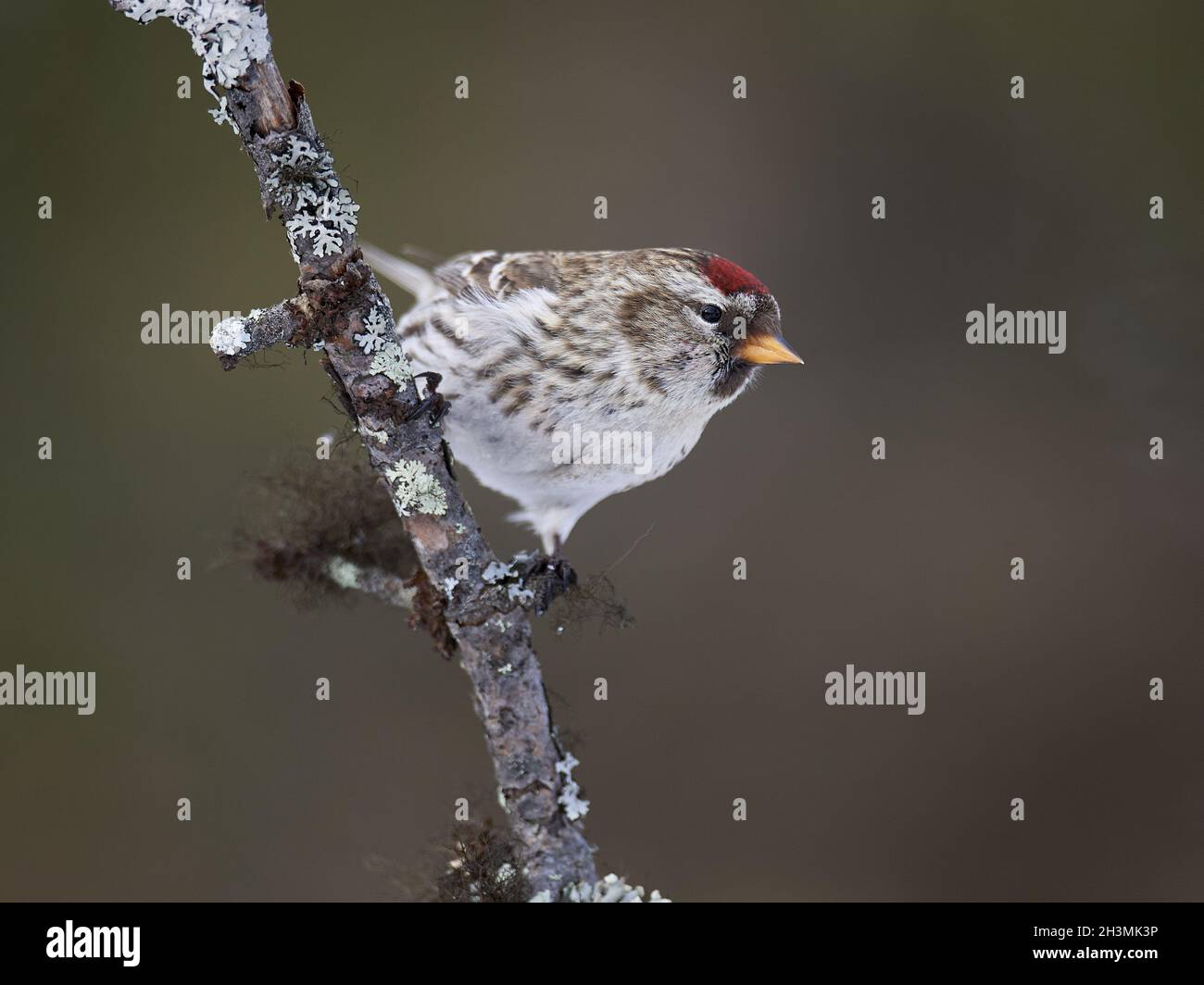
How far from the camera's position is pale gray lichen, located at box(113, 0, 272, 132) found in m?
1.51

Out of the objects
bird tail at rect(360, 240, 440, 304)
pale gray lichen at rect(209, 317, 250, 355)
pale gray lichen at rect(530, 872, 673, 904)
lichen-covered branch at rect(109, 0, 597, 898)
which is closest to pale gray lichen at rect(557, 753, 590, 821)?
lichen-covered branch at rect(109, 0, 597, 898)

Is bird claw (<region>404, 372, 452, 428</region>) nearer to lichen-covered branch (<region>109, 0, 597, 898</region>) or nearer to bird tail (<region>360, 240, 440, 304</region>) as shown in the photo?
lichen-covered branch (<region>109, 0, 597, 898</region>)

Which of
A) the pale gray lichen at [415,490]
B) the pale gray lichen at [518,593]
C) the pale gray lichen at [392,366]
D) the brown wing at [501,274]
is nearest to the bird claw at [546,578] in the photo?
the pale gray lichen at [518,593]

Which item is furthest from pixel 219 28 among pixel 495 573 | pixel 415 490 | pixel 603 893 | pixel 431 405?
pixel 603 893

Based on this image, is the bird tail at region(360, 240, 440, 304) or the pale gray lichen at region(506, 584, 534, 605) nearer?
the pale gray lichen at region(506, 584, 534, 605)

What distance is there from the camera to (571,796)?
2.11 metres

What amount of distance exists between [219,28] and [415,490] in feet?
2.45

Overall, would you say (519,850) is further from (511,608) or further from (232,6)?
(232,6)

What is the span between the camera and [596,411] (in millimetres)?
2258

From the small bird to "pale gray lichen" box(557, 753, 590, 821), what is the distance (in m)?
0.57

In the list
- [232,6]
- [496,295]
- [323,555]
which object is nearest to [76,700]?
[323,555]

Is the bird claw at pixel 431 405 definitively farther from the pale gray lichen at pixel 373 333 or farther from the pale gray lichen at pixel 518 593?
the pale gray lichen at pixel 518 593

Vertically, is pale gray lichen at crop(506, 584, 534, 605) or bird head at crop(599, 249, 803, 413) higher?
bird head at crop(599, 249, 803, 413)

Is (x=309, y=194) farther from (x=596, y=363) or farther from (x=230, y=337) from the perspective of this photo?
(x=596, y=363)
